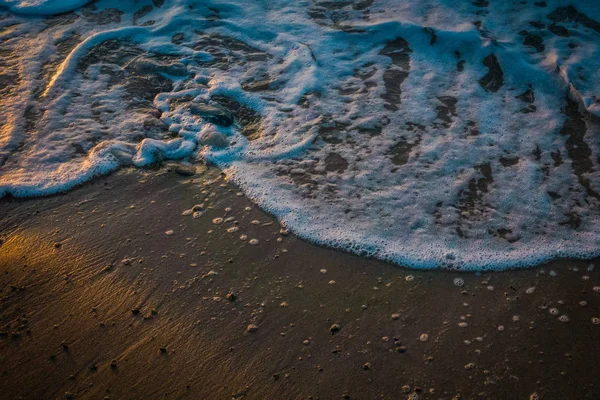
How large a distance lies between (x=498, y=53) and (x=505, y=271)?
3075 millimetres

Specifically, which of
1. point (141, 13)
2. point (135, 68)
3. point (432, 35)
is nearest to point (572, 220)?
point (432, 35)

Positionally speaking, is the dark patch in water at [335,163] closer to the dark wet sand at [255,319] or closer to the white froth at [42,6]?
the dark wet sand at [255,319]

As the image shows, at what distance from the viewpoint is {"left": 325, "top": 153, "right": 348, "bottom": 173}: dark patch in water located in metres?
4.08

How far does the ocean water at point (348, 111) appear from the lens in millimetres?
3631

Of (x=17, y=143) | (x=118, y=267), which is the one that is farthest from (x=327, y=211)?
(x=17, y=143)

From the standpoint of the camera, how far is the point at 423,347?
277 cm

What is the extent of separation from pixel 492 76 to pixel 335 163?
2.16 metres

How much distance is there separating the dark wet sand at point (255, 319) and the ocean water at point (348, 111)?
0.28 meters

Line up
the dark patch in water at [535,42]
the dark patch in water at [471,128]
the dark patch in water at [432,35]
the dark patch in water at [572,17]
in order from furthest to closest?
1. the dark patch in water at [572,17]
2. the dark patch in water at [432,35]
3. the dark patch in water at [535,42]
4. the dark patch in water at [471,128]

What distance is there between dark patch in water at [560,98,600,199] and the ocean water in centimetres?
2

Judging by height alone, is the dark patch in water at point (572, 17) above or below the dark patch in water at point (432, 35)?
above

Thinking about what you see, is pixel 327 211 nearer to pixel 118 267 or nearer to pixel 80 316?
pixel 118 267

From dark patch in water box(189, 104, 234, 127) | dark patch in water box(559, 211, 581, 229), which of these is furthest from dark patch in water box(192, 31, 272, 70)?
dark patch in water box(559, 211, 581, 229)

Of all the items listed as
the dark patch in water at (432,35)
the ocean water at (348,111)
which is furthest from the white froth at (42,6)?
the dark patch in water at (432,35)
